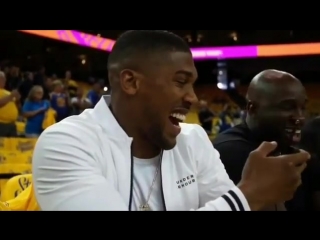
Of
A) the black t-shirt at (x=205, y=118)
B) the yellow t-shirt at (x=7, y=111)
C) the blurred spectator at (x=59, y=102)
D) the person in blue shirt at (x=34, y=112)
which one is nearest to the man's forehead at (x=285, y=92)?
the yellow t-shirt at (x=7, y=111)

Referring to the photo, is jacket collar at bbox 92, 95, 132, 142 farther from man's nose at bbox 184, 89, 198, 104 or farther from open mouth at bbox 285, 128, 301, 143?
open mouth at bbox 285, 128, 301, 143

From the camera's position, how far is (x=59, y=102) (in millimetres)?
7680

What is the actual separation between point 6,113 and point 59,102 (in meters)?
1.95

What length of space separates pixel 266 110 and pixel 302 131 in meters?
0.31

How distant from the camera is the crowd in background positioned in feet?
18.6

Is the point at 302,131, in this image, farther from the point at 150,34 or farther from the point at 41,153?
the point at 41,153

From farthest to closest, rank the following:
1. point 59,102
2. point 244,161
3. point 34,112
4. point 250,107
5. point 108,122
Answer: point 59,102 < point 34,112 < point 250,107 < point 244,161 < point 108,122

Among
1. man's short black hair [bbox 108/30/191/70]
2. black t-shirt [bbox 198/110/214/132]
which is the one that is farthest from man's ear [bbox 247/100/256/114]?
black t-shirt [bbox 198/110/214/132]

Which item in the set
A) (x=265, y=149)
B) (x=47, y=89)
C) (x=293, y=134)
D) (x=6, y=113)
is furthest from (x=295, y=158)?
(x=47, y=89)

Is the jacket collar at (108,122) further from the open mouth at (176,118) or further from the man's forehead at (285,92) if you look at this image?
the man's forehead at (285,92)

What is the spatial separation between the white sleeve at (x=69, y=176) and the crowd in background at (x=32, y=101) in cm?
426

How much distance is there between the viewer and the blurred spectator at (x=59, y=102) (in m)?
7.59

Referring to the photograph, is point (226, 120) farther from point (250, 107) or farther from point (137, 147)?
point (137, 147)
